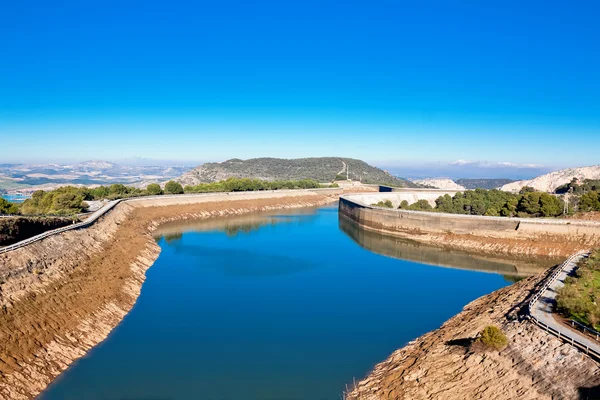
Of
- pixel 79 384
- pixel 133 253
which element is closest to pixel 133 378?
pixel 79 384

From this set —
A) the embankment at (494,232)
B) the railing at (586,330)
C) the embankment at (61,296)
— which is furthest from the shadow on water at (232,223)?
the railing at (586,330)

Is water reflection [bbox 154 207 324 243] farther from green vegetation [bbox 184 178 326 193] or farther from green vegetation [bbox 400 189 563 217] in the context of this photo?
green vegetation [bbox 400 189 563 217]

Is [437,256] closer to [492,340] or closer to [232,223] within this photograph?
[492,340]

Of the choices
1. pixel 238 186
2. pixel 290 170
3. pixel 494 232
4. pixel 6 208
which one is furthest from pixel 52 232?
pixel 290 170

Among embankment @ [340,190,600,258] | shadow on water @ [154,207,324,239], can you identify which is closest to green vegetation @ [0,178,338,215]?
shadow on water @ [154,207,324,239]

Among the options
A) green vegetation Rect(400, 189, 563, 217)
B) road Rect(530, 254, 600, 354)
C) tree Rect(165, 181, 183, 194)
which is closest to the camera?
road Rect(530, 254, 600, 354)

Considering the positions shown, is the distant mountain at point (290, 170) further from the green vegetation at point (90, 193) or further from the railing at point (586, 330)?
the railing at point (586, 330)

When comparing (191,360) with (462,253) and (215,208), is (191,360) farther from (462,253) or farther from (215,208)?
(215,208)
